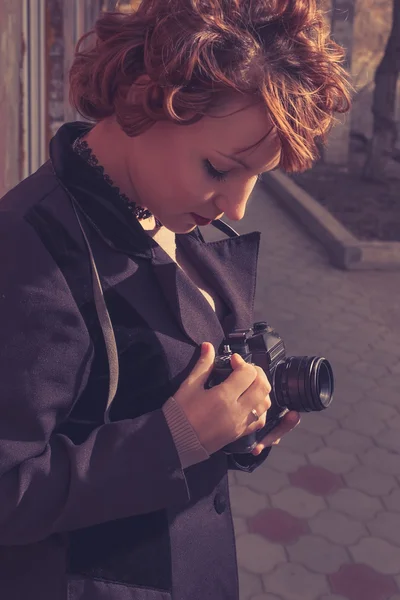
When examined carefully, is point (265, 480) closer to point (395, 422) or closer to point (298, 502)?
point (298, 502)

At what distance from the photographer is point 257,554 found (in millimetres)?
3969

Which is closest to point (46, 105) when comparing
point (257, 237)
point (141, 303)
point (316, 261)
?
point (316, 261)

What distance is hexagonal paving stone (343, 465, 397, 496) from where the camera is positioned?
456cm

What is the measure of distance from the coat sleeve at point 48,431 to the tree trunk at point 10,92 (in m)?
2.78

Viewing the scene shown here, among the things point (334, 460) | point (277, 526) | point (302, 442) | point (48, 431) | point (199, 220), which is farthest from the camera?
point (302, 442)

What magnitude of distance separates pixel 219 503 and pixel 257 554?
2303 mm

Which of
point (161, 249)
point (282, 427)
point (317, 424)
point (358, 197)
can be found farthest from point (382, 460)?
point (358, 197)

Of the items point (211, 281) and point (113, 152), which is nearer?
point (113, 152)

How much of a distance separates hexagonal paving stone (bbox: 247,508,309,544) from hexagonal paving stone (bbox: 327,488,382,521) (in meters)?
0.25

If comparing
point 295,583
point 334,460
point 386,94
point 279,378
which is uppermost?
point 279,378

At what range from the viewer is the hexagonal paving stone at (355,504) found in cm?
434

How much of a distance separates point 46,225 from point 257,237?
68cm

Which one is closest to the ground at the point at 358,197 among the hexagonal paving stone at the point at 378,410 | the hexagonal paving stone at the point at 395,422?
the hexagonal paving stone at the point at 378,410

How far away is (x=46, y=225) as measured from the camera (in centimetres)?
149
